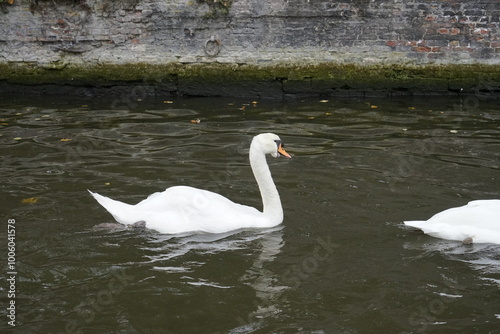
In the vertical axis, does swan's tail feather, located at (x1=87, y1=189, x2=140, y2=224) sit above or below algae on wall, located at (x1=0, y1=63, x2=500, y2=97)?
below

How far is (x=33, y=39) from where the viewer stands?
40.3ft

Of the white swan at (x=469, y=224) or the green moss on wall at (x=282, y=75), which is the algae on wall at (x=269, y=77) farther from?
the white swan at (x=469, y=224)

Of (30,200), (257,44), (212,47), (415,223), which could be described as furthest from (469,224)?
(212,47)

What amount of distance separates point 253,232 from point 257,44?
243 inches

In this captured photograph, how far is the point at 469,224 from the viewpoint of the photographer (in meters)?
6.00

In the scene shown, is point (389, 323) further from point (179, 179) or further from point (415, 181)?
point (179, 179)

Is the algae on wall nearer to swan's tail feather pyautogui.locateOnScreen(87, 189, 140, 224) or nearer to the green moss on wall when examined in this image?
the green moss on wall

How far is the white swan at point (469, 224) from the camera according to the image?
594 cm

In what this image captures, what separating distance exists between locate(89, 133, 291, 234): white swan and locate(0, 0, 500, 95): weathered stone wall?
5.55 metres

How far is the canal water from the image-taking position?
16.1ft

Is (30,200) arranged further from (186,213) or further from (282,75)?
(282,75)

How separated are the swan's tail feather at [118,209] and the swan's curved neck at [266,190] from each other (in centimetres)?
119

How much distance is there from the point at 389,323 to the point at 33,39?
9.41 m

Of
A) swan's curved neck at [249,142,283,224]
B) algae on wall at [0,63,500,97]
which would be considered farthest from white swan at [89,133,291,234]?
algae on wall at [0,63,500,97]
